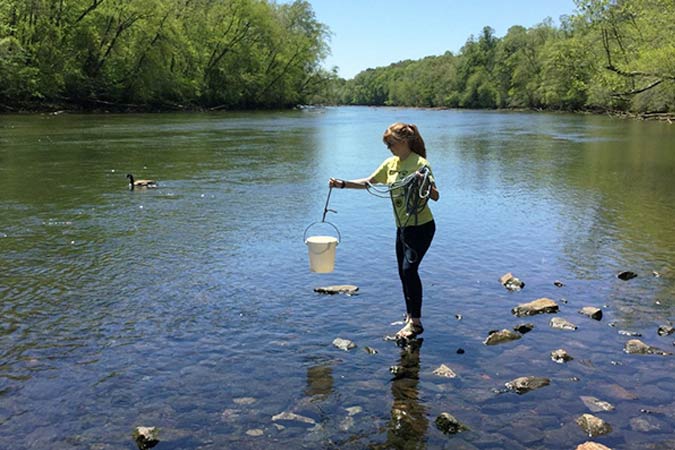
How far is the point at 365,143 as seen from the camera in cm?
3769

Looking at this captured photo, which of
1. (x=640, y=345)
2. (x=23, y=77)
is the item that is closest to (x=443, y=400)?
(x=640, y=345)

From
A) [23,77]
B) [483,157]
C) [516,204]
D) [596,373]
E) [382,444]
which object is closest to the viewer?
[382,444]

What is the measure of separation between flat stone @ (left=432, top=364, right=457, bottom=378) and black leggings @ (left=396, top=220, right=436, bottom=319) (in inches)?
39.9

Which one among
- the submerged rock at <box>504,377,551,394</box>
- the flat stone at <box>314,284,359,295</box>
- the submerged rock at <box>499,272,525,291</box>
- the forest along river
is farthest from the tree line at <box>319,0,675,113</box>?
the submerged rock at <box>504,377,551,394</box>

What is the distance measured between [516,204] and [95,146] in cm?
2176

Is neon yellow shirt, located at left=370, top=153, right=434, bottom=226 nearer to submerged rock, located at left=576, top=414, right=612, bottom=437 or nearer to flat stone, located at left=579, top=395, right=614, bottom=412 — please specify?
flat stone, located at left=579, top=395, right=614, bottom=412

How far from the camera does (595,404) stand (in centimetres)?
539

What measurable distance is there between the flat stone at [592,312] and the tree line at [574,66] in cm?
1844

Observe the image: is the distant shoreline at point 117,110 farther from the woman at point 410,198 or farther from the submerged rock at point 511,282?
the woman at point 410,198

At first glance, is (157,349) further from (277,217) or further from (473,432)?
(277,217)

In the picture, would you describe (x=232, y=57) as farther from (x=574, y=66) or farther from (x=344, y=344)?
(x=344, y=344)

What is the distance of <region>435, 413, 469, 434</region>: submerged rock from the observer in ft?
16.2

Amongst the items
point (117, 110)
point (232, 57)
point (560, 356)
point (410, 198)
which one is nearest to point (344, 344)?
point (410, 198)

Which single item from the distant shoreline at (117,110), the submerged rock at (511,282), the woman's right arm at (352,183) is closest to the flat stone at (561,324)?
the submerged rock at (511,282)
